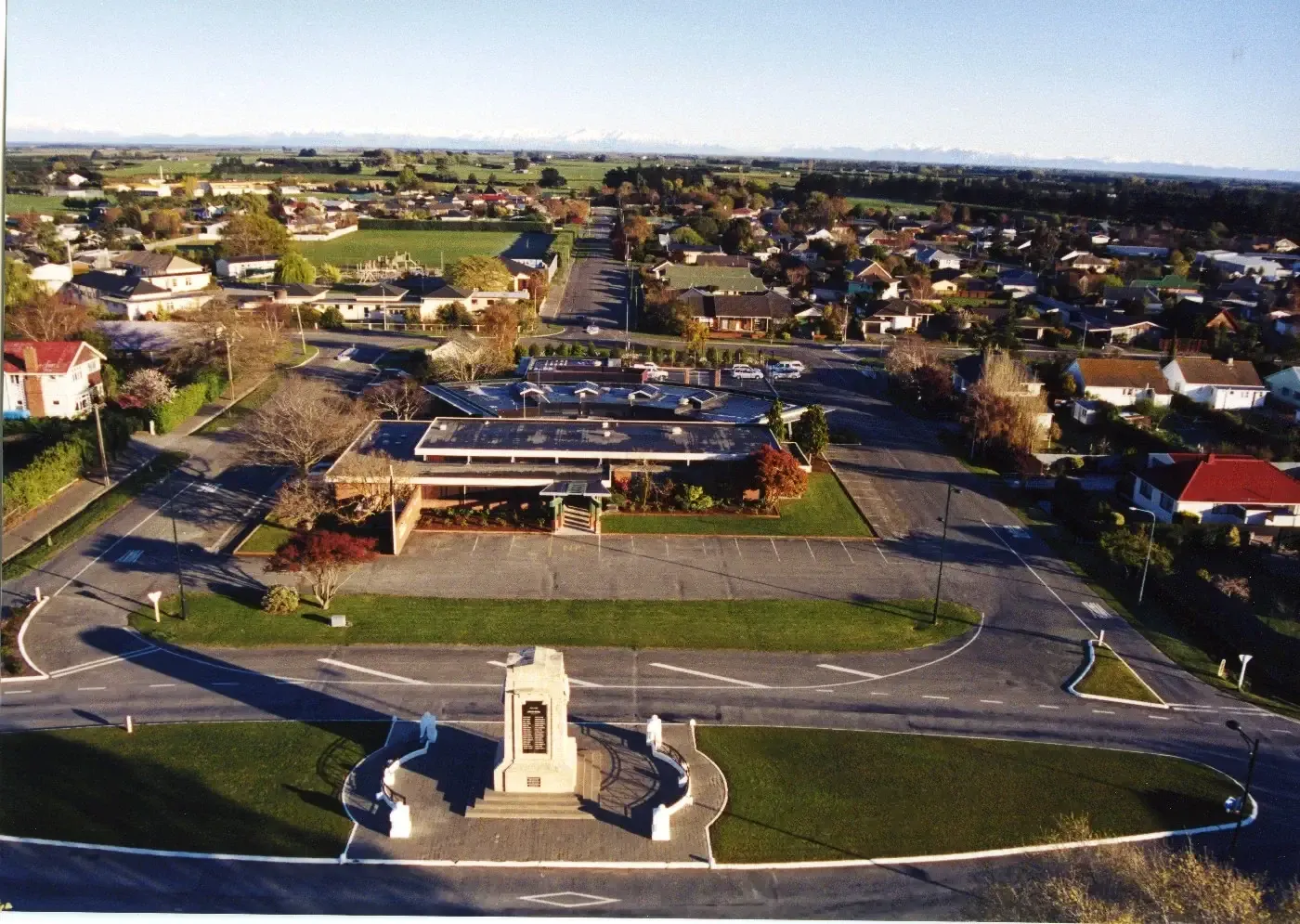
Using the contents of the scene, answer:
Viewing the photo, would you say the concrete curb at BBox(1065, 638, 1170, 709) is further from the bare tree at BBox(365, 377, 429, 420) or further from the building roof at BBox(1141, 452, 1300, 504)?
the bare tree at BBox(365, 377, 429, 420)

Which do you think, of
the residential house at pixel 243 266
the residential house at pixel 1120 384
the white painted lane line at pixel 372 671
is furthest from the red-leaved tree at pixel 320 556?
the residential house at pixel 243 266

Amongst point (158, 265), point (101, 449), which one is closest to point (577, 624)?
point (101, 449)

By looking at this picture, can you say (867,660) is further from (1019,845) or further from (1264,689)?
(1264,689)

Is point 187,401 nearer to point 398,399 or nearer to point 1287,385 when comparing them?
point 398,399

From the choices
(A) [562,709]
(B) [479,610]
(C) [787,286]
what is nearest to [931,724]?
(A) [562,709]

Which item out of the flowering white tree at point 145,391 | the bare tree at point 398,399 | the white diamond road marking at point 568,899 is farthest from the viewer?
the bare tree at point 398,399

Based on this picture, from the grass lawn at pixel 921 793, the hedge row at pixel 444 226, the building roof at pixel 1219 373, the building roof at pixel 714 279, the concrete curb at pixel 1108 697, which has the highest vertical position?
the hedge row at pixel 444 226

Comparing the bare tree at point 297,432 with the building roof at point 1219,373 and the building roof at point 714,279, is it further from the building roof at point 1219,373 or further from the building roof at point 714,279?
the building roof at point 714,279
